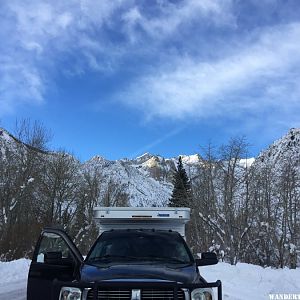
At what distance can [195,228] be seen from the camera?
4553cm

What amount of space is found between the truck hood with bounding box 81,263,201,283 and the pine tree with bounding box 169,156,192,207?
3722 cm

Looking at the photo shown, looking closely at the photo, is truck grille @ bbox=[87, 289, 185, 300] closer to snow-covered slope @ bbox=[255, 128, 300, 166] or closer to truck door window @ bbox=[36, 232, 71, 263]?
truck door window @ bbox=[36, 232, 71, 263]

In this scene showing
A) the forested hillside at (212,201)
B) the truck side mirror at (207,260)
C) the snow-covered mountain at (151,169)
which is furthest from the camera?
the snow-covered mountain at (151,169)

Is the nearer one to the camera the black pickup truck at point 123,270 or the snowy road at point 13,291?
the black pickup truck at point 123,270

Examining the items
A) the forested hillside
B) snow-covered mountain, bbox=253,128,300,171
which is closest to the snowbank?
the forested hillside

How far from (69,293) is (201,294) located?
1589 millimetres

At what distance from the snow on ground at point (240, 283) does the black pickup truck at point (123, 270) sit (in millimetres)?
Answer: 4320

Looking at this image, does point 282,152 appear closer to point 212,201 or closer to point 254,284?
point 212,201

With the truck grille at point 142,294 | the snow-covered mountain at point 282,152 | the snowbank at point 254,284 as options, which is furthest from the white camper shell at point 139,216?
the snow-covered mountain at point 282,152

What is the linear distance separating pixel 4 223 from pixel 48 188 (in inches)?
610

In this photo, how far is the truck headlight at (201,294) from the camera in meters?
5.69

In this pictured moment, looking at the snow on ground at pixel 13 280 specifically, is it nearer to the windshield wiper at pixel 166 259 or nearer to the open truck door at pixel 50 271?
the open truck door at pixel 50 271

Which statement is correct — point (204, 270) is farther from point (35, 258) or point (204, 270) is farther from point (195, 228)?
point (195, 228)

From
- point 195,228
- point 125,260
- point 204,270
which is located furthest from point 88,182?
point 125,260
